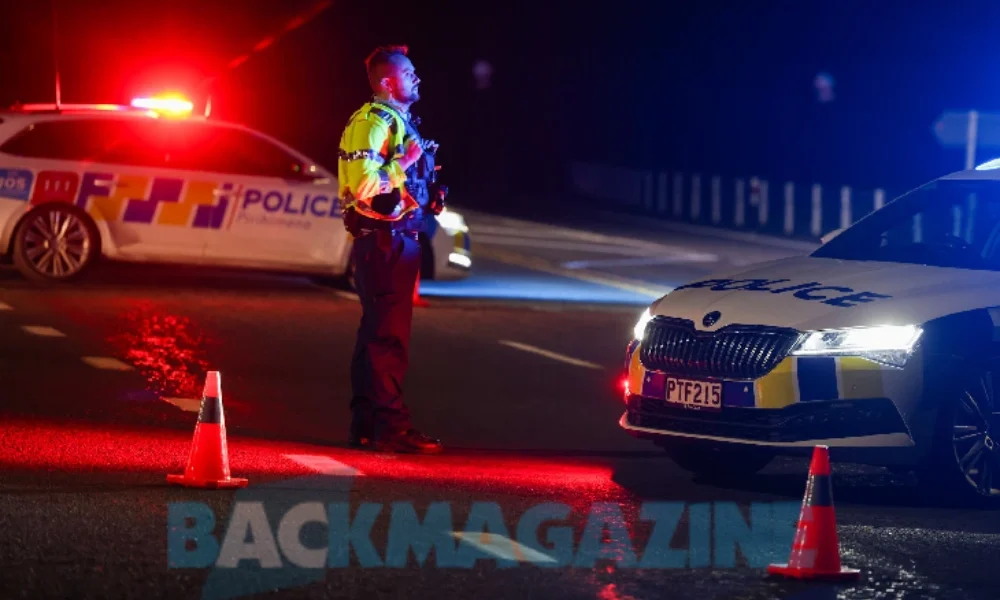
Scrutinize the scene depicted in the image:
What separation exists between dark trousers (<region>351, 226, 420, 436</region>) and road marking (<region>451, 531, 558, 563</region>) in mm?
2528

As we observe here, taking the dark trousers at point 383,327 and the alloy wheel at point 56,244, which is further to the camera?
the alloy wheel at point 56,244

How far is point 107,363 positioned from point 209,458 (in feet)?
16.0

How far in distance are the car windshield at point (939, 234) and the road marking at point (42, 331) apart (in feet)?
20.3

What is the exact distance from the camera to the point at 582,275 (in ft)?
75.3

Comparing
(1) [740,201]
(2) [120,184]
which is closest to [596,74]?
(1) [740,201]

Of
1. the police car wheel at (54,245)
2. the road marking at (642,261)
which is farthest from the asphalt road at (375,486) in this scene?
the road marking at (642,261)

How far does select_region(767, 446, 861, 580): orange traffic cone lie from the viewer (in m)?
7.22

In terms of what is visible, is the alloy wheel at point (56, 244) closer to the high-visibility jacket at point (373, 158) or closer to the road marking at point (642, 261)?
the road marking at point (642, 261)

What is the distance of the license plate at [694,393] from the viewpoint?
9398 millimetres

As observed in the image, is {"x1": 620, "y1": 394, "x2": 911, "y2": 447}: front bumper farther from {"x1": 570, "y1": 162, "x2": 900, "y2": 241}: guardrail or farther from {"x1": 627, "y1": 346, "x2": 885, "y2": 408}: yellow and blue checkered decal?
{"x1": 570, "y1": 162, "x2": 900, "y2": 241}: guardrail

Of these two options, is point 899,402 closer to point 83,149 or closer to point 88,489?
point 88,489

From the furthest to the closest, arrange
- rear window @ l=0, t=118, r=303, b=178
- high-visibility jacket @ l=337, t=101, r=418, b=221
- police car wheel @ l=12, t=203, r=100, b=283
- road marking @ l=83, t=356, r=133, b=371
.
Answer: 1. rear window @ l=0, t=118, r=303, b=178
2. police car wheel @ l=12, t=203, r=100, b=283
3. road marking @ l=83, t=356, r=133, b=371
4. high-visibility jacket @ l=337, t=101, r=418, b=221

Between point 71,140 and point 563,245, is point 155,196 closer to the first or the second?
point 71,140

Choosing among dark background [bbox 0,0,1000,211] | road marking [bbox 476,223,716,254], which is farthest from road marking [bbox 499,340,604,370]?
dark background [bbox 0,0,1000,211]
